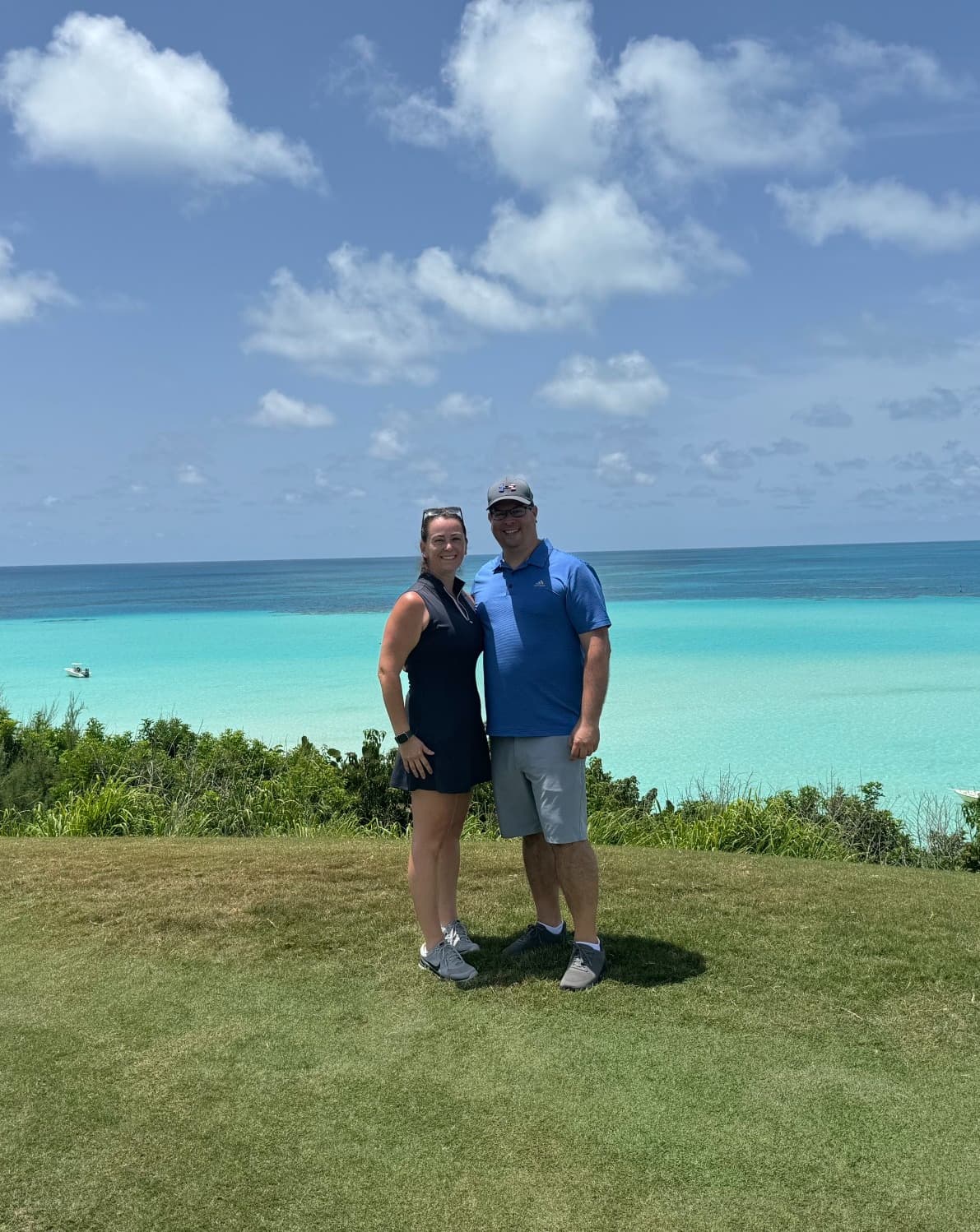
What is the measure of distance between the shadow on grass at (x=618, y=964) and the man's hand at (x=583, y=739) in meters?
1.00

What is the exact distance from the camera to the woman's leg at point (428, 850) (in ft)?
15.0

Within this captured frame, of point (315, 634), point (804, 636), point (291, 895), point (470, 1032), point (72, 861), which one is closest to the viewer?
→ point (470, 1032)

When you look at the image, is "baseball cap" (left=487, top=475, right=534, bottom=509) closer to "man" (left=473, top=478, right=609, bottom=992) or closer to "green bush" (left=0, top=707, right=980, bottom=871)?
"man" (left=473, top=478, right=609, bottom=992)

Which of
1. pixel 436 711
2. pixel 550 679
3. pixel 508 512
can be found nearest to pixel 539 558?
pixel 508 512

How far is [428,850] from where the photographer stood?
4602 millimetres

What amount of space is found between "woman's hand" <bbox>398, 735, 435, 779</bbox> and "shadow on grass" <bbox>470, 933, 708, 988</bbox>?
96 cm

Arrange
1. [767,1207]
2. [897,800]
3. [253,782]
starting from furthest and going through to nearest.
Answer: [897,800]
[253,782]
[767,1207]

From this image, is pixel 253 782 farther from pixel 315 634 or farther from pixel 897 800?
pixel 315 634

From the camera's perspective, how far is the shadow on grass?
4484 mm

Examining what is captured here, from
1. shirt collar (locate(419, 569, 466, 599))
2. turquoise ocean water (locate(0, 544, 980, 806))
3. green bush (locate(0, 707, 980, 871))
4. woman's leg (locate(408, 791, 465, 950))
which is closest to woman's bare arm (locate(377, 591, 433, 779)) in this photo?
shirt collar (locate(419, 569, 466, 599))

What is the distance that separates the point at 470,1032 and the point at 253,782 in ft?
25.0

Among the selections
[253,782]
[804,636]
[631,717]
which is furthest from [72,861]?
[804,636]

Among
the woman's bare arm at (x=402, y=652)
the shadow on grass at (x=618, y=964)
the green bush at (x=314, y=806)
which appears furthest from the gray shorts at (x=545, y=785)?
the green bush at (x=314, y=806)

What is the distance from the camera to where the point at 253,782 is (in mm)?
11203
